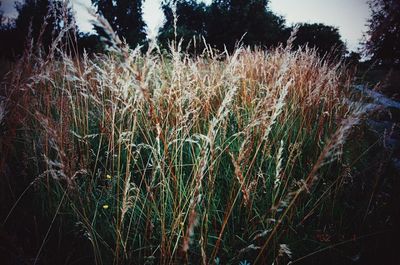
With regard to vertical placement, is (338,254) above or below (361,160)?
below

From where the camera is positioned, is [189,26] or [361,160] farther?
[189,26]

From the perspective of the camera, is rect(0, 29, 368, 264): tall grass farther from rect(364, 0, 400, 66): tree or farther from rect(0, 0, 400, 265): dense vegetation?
rect(364, 0, 400, 66): tree

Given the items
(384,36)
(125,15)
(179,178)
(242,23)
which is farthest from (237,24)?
(179,178)

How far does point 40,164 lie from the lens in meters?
1.84

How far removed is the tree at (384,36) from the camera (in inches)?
480

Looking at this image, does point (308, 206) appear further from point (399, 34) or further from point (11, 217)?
point (399, 34)

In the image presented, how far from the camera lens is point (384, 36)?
1316cm

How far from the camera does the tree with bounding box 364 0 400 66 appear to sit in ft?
40.0

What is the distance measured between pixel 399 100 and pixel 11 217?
7314mm

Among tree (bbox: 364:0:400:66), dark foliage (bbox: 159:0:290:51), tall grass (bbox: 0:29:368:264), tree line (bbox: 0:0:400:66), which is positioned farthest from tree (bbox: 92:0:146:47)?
tall grass (bbox: 0:29:368:264)

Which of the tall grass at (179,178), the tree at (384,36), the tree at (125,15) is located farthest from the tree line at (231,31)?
the tall grass at (179,178)

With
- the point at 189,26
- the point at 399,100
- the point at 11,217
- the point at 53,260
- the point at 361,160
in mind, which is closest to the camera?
the point at 53,260

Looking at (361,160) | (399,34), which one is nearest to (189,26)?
(399,34)

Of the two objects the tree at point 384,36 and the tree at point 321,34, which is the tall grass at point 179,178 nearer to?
the tree at point 384,36
